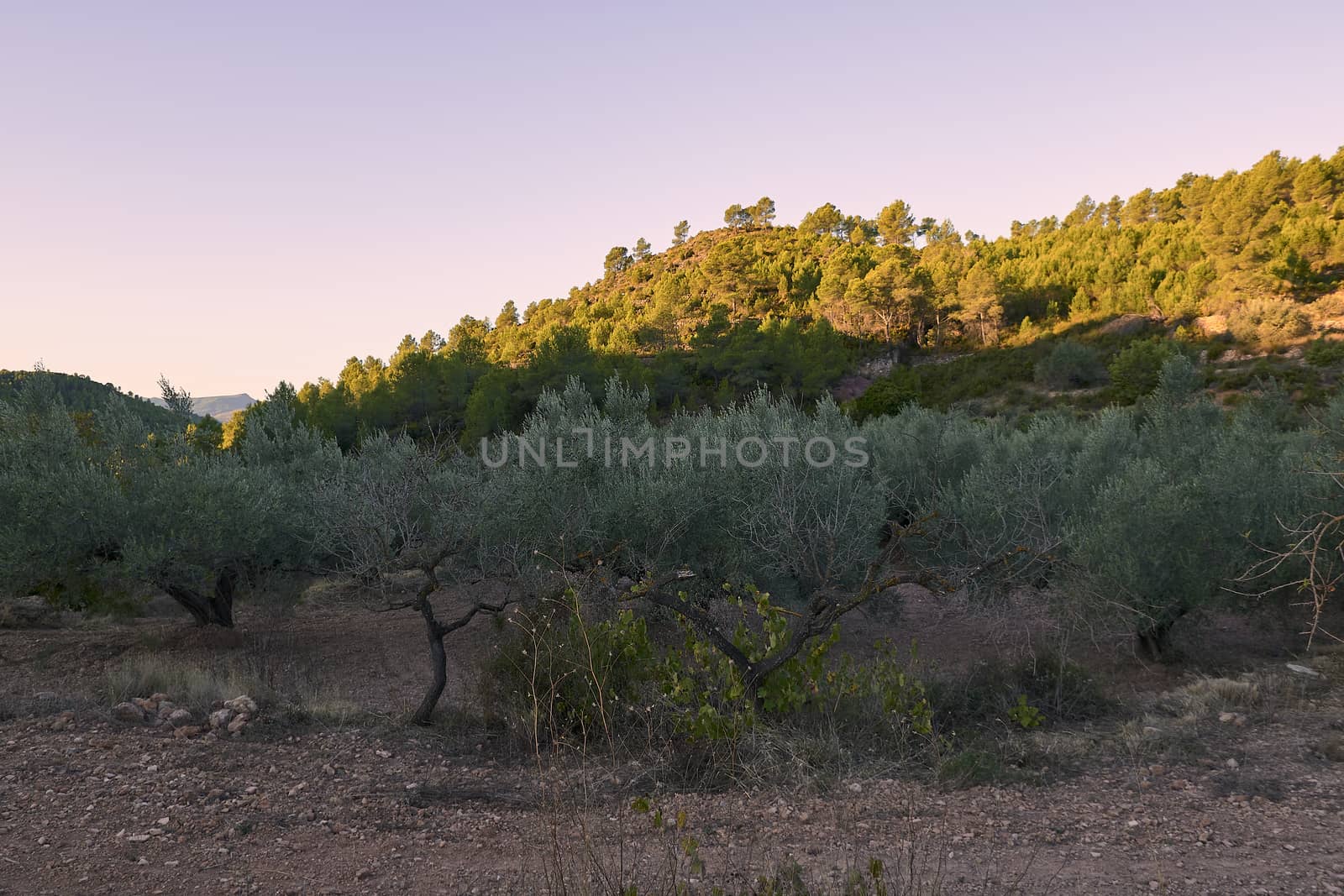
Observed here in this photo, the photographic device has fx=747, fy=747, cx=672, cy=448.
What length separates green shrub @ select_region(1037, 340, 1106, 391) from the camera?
37.2m

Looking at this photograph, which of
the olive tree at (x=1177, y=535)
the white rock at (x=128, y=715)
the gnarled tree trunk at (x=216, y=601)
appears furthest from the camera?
the gnarled tree trunk at (x=216, y=601)

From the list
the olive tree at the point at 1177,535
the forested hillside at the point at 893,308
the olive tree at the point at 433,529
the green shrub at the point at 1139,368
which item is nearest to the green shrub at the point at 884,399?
the forested hillside at the point at 893,308

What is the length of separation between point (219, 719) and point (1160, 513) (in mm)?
10918

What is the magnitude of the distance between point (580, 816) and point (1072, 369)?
3934 centimetres

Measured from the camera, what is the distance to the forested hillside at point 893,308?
3584 cm

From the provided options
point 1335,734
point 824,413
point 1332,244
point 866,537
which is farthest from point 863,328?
point 1335,734

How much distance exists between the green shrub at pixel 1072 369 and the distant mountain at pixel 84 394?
122 ft

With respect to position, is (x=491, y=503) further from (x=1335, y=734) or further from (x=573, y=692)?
(x=1335, y=734)

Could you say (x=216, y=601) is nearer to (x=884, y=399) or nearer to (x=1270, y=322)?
(x=884, y=399)

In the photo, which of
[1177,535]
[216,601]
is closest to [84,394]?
[216,601]

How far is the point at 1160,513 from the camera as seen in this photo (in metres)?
9.77

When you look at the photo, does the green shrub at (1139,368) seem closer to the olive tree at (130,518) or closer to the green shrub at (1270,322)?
the green shrub at (1270,322)

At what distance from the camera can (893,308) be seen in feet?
172

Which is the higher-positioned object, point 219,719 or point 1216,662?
point 219,719
